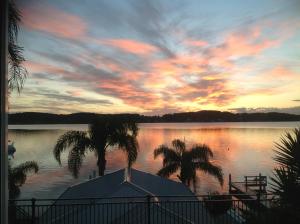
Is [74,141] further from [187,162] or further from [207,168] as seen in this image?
[207,168]

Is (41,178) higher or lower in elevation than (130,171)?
lower

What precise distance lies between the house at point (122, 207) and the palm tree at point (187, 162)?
774 centimetres

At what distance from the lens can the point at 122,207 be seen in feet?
19.7

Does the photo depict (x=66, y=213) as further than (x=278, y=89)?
No

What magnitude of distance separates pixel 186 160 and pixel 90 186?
8.52 meters

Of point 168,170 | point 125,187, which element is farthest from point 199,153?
point 125,187

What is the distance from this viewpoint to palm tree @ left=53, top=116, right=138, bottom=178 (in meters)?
13.5

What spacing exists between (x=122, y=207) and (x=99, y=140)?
7.86 meters

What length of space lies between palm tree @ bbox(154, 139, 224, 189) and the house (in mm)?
7743

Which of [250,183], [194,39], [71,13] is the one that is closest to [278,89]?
[194,39]

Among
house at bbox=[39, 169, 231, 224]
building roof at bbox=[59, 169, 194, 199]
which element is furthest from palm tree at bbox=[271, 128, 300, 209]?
building roof at bbox=[59, 169, 194, 199]

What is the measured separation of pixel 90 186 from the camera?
24.7 ft

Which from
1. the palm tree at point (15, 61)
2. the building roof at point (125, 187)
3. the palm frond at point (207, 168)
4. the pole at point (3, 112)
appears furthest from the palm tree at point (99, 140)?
the pole at point (3, 112)

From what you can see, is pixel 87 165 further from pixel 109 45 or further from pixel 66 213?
pixel 66 213
